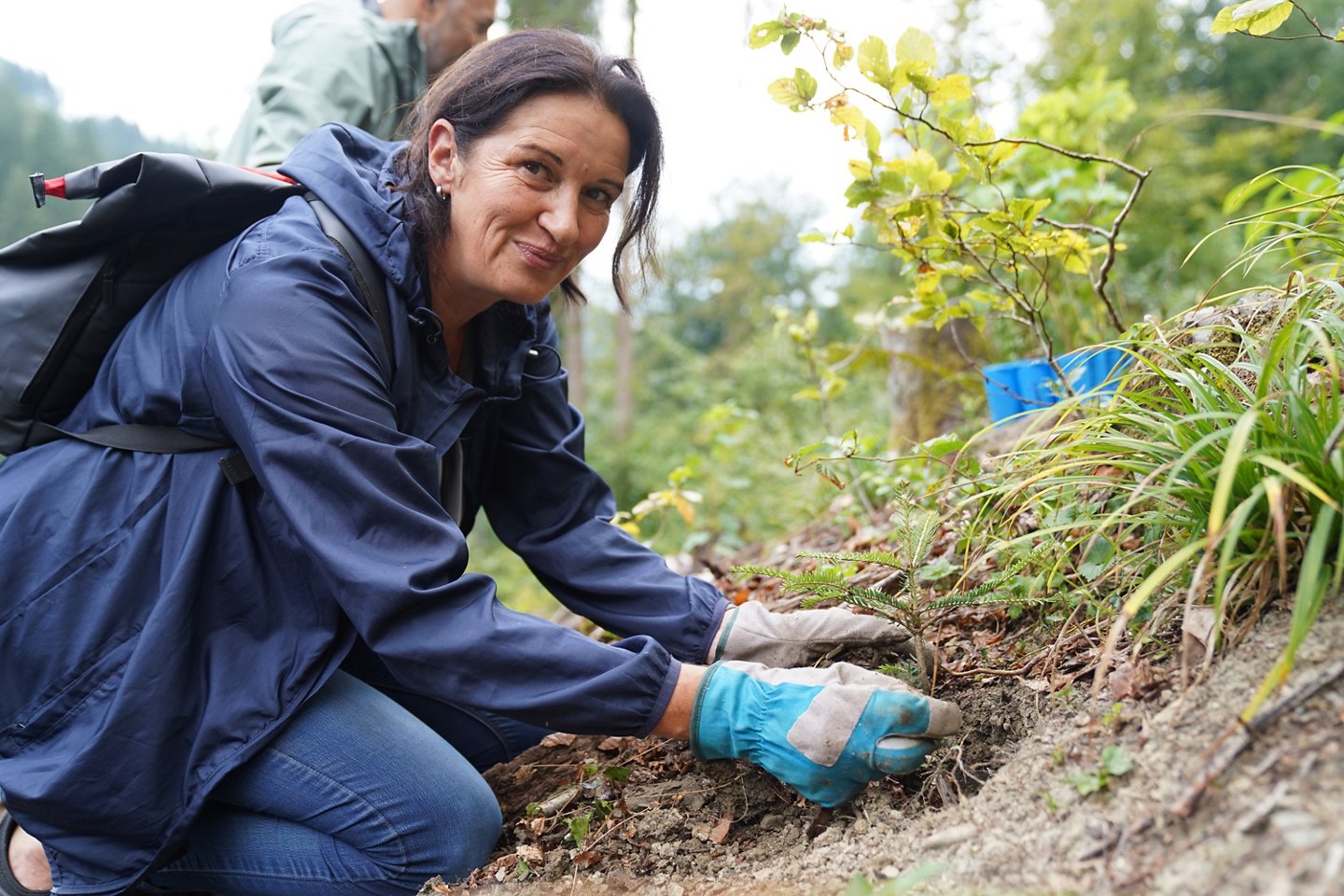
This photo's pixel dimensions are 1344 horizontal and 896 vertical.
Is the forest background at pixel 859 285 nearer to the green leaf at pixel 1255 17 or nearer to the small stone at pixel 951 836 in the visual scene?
the green leaf at pixel 1255 17

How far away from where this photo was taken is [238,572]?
5.60 feet

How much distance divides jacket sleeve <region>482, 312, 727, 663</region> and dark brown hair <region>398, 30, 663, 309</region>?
0.53m

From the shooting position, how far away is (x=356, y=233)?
1.78m

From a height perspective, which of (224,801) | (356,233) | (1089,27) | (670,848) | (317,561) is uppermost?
(1089,27)

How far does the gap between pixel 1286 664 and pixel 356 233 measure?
5.38 ft

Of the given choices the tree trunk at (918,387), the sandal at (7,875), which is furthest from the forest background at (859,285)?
the sandal at (7,875)

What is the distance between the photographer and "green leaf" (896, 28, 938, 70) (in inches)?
76.5

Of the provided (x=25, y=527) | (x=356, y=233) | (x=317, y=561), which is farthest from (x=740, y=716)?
(x=25, y=527)

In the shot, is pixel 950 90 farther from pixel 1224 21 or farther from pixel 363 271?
pixel 363 271

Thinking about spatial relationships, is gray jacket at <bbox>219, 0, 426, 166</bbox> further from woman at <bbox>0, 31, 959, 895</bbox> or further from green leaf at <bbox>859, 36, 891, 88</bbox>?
green leaf at <bbox>859, 36, 891, 88</bbox>

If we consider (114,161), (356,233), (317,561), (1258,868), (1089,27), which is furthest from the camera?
(1089,27)

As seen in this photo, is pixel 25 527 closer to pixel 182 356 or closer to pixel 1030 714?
pixel 182 356

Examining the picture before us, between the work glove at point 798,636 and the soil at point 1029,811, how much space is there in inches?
6.8

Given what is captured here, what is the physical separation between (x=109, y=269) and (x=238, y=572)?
25.3 inches
